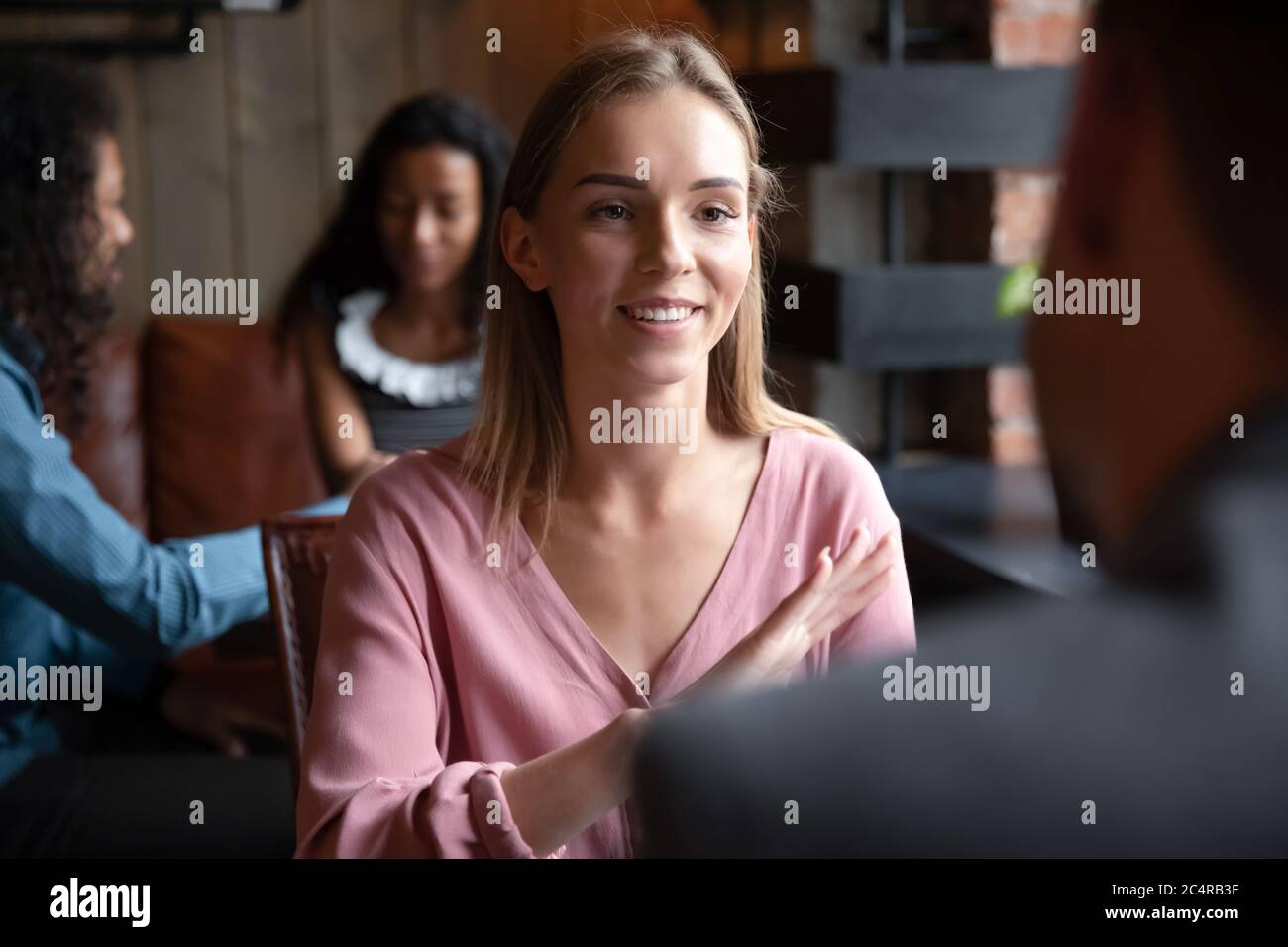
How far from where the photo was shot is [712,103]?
28.3 inches

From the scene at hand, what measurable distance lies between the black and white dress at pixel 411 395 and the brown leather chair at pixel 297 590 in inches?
19.2

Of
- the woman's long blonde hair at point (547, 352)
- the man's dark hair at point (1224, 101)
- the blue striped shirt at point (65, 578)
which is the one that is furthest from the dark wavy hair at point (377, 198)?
the man's dark hair at point (1224, 101)

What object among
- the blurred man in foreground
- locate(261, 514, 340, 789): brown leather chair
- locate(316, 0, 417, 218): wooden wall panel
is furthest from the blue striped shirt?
the blurred man in foreground

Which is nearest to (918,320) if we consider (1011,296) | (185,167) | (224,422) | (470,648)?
(1011,296)

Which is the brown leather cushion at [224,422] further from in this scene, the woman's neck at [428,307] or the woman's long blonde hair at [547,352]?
the woman's long blonde hair at [547,352]

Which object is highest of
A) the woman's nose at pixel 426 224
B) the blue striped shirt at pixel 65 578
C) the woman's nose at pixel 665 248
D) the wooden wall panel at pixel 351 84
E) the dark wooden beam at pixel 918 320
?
the wooden wall panel at pixel 351 84

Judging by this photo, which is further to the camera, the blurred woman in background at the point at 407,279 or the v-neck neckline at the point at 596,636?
the blurred woman in background at the point at 407,279

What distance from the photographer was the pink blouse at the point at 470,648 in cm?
69

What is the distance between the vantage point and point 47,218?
44.0 inches

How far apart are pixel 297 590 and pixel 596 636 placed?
0.25 metres

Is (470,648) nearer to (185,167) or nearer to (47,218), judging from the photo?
(47,218)

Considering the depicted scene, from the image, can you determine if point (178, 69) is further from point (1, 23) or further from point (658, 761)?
point (658, 761)
